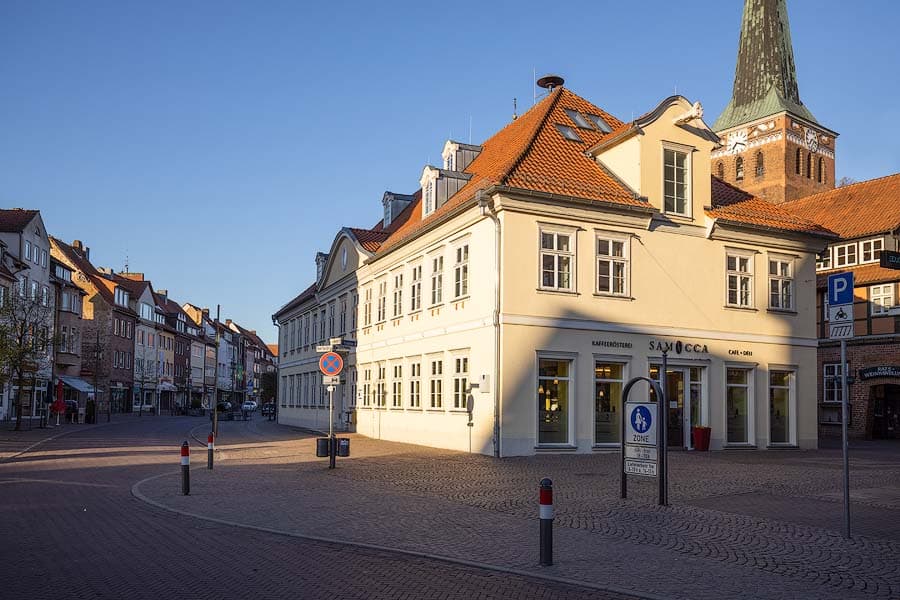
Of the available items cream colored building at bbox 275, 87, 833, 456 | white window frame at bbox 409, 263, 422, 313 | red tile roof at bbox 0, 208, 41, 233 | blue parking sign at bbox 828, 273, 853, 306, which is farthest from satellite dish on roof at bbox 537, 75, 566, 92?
red tile roof at bbox 0, 208, 41, 233

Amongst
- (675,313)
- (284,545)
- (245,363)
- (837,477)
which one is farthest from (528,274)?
(245,363)

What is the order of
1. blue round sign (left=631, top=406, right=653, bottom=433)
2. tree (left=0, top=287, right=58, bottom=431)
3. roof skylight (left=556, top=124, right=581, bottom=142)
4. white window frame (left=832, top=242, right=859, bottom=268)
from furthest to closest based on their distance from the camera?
white window frame (left=832, top=242, right=859, bottom=268)
tree (left=0, top=287, right=58, bottom=431)
roof skylight (left=556, top=124, right=581, bottom=142)
blue round sign (left=631, top=406, right=653, bottom=433)

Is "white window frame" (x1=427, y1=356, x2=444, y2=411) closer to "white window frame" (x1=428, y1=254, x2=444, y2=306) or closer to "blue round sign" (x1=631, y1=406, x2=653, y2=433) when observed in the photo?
"white window frame" (x1=428, y1=254, x2=444, y2=306)

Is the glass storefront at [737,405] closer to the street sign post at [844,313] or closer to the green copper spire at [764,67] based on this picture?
the street sign post at [844,313]

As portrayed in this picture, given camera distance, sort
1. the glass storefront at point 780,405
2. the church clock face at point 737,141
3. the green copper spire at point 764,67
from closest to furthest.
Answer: the glass storefront at point 780,405
the green copper spire at point 764,67
the church clock face at point 737,141

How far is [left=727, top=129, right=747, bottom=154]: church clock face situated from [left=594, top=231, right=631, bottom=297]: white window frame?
185ft

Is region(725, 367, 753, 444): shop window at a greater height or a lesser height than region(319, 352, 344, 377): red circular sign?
lesser

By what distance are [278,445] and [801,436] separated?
18.1 meters

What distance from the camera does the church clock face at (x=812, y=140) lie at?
7744 centimetres

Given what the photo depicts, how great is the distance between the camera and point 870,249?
4159 centimetres

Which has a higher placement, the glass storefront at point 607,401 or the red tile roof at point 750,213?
the red tile roof at point 750,213

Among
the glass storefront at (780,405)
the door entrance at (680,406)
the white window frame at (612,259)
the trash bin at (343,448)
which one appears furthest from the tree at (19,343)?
the glass storefront at (780,405)

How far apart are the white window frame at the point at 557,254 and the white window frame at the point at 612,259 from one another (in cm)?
76

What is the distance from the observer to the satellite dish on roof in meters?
34.4
